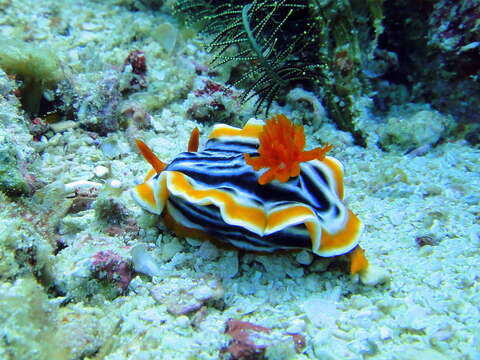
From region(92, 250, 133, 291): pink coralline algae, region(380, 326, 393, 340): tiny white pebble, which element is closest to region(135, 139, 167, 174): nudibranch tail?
region(92, 250, 133, 291): pink coralline algae

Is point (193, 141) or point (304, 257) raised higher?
point (193, 141)

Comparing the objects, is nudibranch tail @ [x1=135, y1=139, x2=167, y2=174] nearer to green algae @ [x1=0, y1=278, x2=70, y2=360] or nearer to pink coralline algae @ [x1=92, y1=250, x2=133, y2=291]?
pink coralline algae @ [x1=92, y1=250, x2=133, y2=291]

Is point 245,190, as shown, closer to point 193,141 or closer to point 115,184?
point 193,141

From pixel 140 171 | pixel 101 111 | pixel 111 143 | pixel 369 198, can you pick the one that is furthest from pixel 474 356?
pixel 101 111

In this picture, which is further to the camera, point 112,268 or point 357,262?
point 357,262

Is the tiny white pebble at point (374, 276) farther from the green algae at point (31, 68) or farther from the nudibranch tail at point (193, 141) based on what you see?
the green algae at point (31, 68)

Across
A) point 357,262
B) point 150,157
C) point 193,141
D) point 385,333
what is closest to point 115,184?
point 150,157

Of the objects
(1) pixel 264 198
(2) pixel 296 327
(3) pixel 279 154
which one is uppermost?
(3) pixel 279 154
